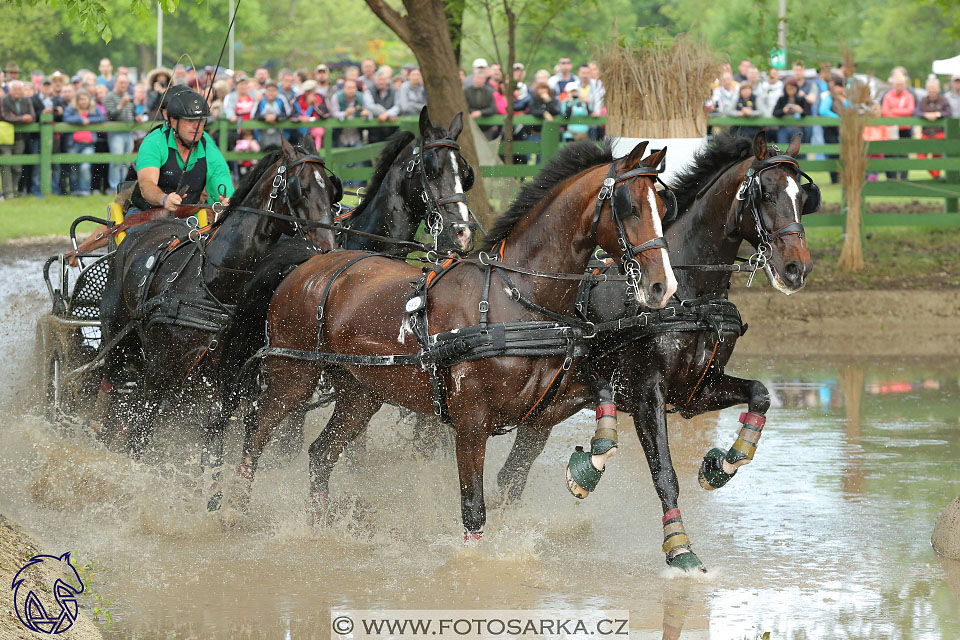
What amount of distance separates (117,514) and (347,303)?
185 cm

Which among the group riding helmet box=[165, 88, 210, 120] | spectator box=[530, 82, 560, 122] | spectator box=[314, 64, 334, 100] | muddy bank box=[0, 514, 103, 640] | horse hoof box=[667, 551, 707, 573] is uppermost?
spectator box=[314, 64, 334, 100]

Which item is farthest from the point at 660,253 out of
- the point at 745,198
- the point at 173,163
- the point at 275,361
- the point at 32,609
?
the point at 173,163

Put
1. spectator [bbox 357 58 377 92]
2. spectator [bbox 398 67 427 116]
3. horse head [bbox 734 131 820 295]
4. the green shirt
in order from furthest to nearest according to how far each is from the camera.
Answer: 1. spectator [bbox 357 58 377 92]
2. spectator [bbox 398 67 427 116]
3. the green shirt
4. horse head [bbox 734 131 820 295]

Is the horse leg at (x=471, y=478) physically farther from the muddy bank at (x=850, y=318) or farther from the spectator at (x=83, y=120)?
the spectator at (x=83, y=120)

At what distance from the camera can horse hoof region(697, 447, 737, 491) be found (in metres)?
6.78

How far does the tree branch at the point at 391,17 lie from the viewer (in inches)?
496

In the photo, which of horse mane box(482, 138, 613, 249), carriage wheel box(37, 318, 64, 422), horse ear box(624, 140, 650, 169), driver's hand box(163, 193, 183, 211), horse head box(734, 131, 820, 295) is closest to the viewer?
horse ear box(624, 140, 650, 169)

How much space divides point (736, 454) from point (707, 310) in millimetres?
779

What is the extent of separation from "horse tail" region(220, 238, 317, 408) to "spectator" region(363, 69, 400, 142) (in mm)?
11790

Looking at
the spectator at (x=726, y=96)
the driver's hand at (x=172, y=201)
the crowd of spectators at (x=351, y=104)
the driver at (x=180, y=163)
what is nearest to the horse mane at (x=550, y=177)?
the driver at (x=180, y=163)

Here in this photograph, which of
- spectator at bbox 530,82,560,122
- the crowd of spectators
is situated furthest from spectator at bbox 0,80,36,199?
spectator at bbox 530,82,560,122

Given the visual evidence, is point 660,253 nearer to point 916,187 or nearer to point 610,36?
point 610,36

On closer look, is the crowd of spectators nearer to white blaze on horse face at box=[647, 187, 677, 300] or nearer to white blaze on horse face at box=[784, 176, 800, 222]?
white blaze on horse face at box=[784, 176, 800, 222]

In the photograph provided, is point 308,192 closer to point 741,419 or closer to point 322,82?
point 741,419
